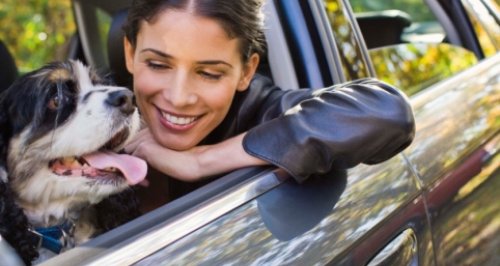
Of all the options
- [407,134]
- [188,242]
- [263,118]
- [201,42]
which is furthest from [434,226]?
[188,242]

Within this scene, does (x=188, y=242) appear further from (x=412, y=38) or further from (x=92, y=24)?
(x=412, y=38)

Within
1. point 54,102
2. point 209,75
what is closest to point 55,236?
point 54,102

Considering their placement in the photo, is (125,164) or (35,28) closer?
(125,164)

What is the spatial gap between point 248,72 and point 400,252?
0.82 meters

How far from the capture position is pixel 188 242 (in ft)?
5.63

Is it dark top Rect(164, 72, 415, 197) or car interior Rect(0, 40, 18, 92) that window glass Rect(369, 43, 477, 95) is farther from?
car interior Rect(0, 40, 18, 92)

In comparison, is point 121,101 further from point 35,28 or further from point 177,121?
point 35,28

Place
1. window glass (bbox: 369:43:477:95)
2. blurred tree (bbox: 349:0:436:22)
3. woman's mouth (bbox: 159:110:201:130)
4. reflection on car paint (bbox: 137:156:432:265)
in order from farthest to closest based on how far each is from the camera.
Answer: blurred tree (bbox: 349:0:436:22)
window glass (bbox: 369:43:477:95)
woman's mouth (bbox: 159:110:201:130)
reflection on car paint (bbox: 137:156:432:265)

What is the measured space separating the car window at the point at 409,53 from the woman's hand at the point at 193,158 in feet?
2.97

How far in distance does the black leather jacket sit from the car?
0.06 meters

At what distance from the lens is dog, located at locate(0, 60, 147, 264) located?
93.6 inches

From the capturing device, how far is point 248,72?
2.75m

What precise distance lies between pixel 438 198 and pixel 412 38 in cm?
208

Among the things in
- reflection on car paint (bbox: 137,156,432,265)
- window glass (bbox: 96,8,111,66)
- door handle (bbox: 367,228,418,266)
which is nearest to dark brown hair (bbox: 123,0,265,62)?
reflection on car paint (bbox: 137,156,432,265)
